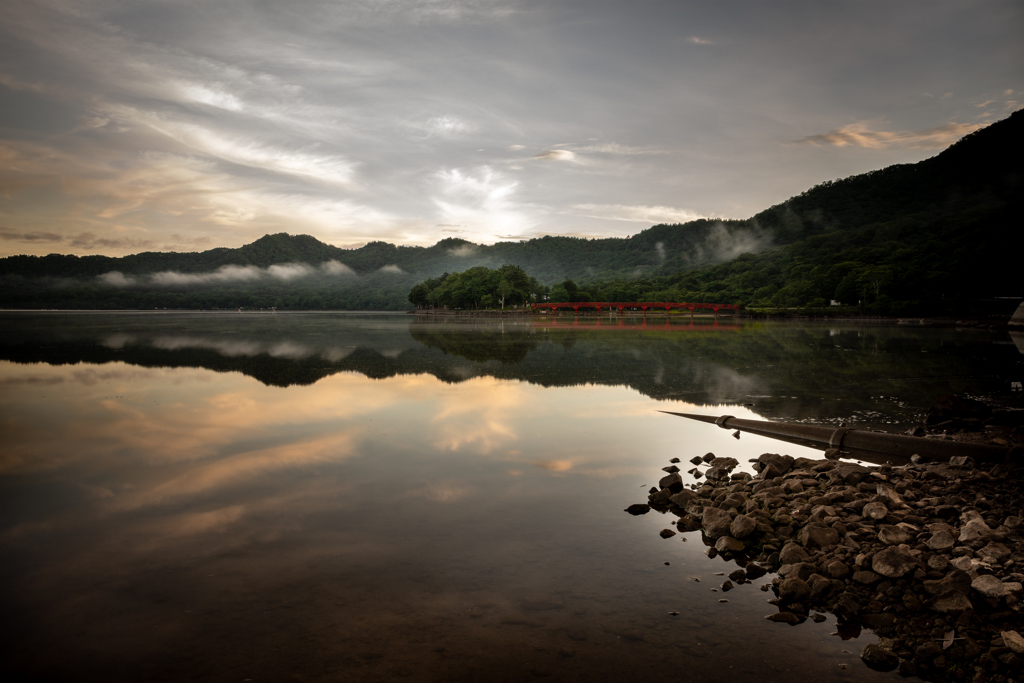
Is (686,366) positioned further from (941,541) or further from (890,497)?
(941,541)

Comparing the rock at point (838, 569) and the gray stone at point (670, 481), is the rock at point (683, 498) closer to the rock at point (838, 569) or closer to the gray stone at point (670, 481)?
the gray stone at point (670, 481)

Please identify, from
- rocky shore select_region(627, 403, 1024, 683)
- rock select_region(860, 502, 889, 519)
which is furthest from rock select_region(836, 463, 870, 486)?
rock select_region(860, 502, 889, 519)

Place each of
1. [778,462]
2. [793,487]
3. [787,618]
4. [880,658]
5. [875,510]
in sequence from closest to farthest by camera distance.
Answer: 1. [880,658]
2. [787,618]
3. [875,510]
4. [793,487]
5. [778,462]

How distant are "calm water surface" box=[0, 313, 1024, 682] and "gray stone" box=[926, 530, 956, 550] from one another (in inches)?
70.5

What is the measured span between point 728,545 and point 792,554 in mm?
880

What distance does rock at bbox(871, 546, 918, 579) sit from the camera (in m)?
6.67

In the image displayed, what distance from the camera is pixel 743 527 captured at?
→ 8266 millimetres

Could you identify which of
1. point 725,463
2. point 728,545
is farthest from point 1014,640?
point 725,463

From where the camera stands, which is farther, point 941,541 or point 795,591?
point 941,541

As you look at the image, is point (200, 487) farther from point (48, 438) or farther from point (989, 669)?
point (989, 669)

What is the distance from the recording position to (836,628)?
6254 mm

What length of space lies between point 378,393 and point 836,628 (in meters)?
17.5

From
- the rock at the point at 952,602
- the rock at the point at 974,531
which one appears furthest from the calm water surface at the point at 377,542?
the rock at the point at 974,531

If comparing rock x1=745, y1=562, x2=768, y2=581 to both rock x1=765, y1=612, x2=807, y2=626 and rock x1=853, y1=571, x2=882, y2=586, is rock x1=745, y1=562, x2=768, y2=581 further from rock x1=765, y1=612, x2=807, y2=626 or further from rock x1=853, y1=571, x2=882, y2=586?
rock x1=853, y1=571, x2=882, y2=586
